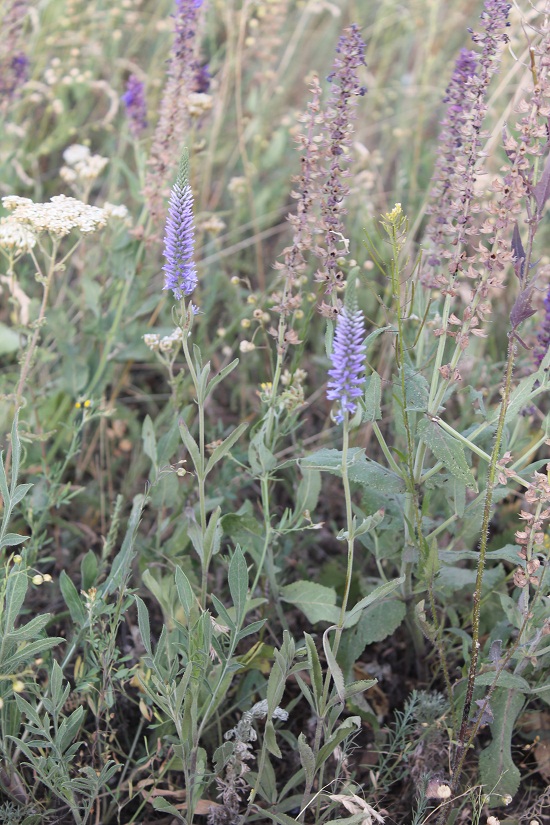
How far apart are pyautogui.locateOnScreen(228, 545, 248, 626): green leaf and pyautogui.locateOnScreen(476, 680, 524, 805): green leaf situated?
72 centimetres

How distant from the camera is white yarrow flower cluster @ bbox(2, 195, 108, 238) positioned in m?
2.17

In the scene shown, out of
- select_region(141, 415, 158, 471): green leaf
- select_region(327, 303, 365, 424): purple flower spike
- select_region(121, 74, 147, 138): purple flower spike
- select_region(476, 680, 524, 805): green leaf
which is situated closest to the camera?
select_region(327, 303, 365, 424): purple flower spike

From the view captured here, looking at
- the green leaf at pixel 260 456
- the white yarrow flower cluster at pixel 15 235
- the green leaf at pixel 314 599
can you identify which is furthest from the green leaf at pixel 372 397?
the white yarrow flower cluster at pixel 15 235

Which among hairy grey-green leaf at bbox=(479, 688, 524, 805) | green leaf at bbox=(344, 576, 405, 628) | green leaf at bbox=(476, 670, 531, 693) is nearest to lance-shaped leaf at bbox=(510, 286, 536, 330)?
green leaf at bbox=(344, 576, 405, 628)

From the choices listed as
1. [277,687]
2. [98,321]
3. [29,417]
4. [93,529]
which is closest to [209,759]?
[277,687]

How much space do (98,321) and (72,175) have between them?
0.57 meters

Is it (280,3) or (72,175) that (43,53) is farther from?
(72,175)

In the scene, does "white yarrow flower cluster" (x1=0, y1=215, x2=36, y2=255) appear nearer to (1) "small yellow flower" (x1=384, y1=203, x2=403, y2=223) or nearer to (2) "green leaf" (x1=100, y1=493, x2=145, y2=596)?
(2) "green leaf" (x1=100, y1=493, x2=145, y2=596)

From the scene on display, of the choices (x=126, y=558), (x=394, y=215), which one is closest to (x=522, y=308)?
(x=394, y=215)

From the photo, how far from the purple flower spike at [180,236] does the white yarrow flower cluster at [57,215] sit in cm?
57

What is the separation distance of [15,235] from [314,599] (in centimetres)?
140

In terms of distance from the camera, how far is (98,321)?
2805 mm

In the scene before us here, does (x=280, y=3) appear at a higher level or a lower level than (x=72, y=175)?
higher

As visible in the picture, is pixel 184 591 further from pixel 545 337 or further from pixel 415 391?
pixel 545 337
